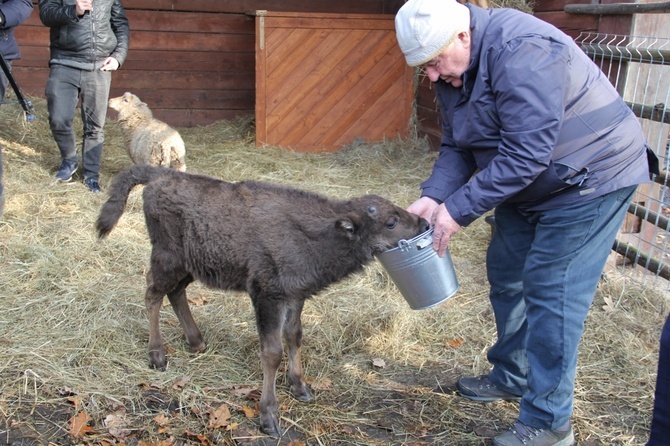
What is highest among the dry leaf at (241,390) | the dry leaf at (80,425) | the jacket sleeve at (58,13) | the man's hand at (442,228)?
the jacket sleeve at (58,13)

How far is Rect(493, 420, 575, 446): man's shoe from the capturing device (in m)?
3.63

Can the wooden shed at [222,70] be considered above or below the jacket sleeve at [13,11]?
below

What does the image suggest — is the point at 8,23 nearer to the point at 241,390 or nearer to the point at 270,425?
the point at 241,390

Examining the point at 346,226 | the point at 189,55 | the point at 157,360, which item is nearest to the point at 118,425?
the point at 157,360

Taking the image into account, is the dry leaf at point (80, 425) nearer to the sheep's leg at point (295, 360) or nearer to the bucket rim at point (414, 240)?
the sheep's leg at point (295, 360)

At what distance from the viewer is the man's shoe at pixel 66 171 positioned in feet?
26.2

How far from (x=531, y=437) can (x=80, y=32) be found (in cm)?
636

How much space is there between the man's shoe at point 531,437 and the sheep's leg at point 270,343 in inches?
51.0

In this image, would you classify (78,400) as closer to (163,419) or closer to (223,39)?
(163,419)

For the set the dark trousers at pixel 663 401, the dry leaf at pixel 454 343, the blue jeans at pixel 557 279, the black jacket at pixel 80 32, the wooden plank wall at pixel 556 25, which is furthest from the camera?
the black jacket at pixel 80 32

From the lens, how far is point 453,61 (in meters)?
3.25

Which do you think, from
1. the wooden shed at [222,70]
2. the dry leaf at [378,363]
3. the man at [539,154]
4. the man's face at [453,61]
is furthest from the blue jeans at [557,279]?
the wooden shed at [222,70]

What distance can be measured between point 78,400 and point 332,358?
5.56 feet

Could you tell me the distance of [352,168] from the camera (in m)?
9.46
